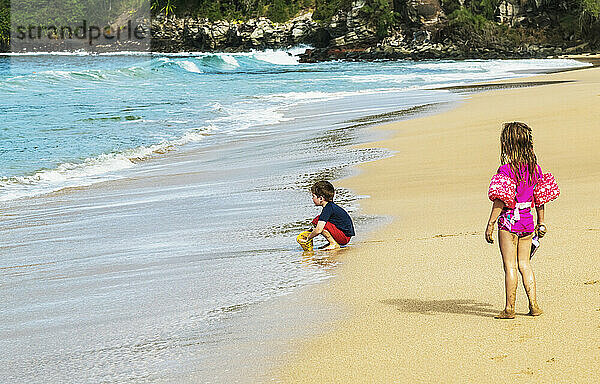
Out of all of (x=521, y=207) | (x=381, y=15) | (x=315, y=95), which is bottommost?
(x=315, y=95)

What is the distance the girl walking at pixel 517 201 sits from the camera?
354 centimetres

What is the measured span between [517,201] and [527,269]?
35 cm

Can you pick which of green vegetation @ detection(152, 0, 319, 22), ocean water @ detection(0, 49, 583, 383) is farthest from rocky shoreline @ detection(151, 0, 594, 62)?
ocean water @ detection(0, 49, 583, 383)

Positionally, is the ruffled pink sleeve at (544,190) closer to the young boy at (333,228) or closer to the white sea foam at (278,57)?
the young boy at (333,228)

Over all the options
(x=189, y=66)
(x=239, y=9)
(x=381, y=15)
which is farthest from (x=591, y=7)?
(x=239, y=9)

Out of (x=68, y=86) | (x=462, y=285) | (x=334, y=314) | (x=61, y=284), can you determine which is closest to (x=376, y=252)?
(x=462, y=285)

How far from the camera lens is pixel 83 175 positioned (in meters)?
10.7

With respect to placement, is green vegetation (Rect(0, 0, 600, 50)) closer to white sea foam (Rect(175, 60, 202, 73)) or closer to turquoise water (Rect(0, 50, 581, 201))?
turquoise water (Rect(0, 50, 581, 201))

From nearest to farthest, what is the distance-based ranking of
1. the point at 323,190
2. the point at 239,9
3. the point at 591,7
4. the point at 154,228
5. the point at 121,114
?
the point at 323,190, the point at 154,228, the point at 121,114, the point at 591,7, the point at 239,9

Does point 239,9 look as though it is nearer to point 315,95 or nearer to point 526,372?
point 315,95

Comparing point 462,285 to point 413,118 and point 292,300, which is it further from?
point 413,118

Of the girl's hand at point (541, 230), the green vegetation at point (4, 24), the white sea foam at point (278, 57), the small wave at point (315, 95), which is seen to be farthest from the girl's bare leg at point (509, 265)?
the green vegetation at point (4, 24)

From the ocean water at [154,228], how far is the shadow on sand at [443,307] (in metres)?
0.77

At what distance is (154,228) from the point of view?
662 cm
